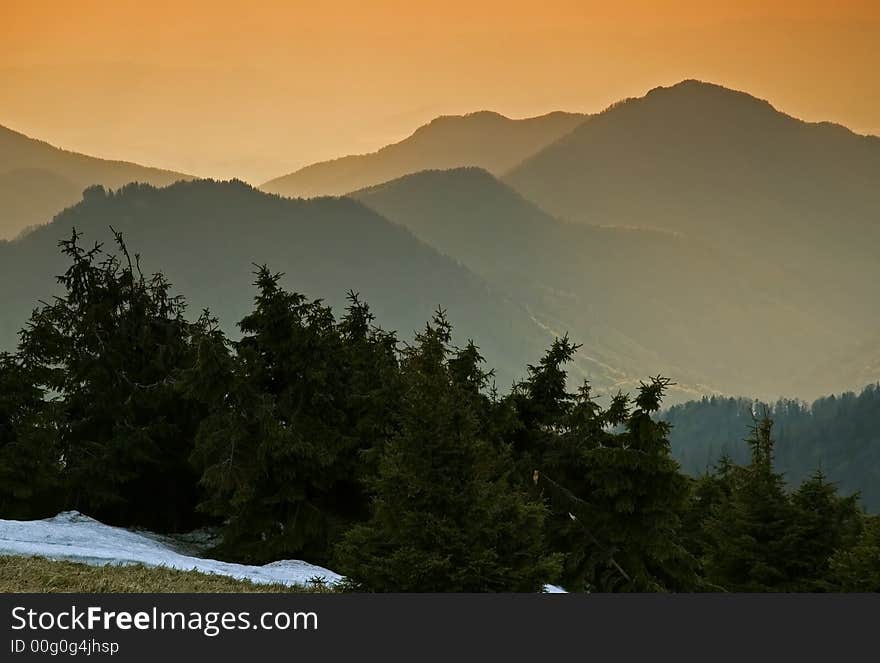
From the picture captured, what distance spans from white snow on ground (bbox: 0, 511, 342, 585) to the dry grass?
1.30m

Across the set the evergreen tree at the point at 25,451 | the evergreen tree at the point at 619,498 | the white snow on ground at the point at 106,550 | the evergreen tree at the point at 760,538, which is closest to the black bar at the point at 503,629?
the white snow on ground at the point at 106,550

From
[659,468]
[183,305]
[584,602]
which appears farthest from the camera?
[183,305]

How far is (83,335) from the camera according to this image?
40.3 meters

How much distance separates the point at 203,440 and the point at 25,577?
46.1 feet

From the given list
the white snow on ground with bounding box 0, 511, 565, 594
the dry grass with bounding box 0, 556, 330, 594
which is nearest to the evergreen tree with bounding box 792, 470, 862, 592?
the white snow on ground with bounding box 0, 511, 565, 594

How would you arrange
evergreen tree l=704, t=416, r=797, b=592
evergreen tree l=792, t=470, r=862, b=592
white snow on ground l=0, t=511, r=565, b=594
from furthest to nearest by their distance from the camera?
evergreen tree l=792, t=470, r=862, b=592, evergreen tree l=704, t=416, r=797, b=592, white snow on ground l=0, t=511, r=565, b=594

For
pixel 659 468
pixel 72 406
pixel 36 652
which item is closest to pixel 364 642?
pixel 36 652

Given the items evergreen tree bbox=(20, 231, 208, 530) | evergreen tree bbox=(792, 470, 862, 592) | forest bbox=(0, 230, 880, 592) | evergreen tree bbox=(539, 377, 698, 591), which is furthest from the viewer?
evergreen tree bbox=(792, 470, 862, 592)

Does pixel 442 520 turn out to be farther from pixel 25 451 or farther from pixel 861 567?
pixel 861 567

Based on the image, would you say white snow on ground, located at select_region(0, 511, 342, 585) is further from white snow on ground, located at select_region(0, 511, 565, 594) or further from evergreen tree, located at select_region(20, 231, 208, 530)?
evergreen tree, located at select_region(20, 231, 208, 530)

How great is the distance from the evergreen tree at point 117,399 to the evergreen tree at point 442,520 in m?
17.6

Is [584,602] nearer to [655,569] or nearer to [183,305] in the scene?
[655,569]

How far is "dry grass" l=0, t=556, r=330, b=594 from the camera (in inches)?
777

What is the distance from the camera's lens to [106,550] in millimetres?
26359
